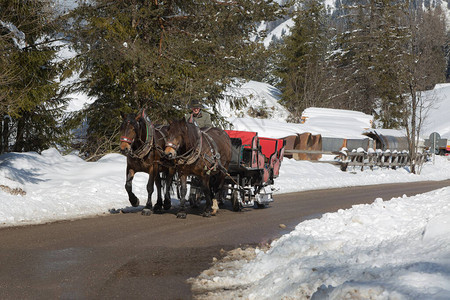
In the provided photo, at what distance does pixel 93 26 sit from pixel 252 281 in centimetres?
1552

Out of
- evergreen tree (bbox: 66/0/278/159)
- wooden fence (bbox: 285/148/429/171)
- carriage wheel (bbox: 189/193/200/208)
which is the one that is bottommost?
carriage wheel (bbox: 189/193/200/208)

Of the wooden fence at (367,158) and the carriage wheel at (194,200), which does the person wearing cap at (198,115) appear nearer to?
the carriage wheel at (194,200)

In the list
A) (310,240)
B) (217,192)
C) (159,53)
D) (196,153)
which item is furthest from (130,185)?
(159,53)

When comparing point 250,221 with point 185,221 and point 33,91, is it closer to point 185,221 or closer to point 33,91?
point 185,221

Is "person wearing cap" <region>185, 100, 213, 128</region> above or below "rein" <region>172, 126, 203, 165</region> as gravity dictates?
above

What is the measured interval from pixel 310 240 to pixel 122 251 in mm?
2856

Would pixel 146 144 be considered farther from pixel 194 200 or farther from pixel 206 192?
pixel 194 200

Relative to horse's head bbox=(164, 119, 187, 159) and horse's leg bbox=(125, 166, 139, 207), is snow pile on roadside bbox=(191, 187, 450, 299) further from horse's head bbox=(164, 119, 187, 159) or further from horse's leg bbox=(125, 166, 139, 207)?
horse's leg bbox=(125, 166, 139, 207)

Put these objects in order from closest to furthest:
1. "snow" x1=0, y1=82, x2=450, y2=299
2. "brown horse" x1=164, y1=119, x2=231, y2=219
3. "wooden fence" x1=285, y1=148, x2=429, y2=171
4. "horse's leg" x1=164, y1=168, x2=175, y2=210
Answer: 1. "snow" x1=0, y1=82, x2=450, y2=299
2. "brown horse" x1=164, y1=119, x2=231, y2=219
3. "horse's leg" x1=164, y1=168, x2=175, y2=210
4. "wooden fence" x1=285, y1=148, x2=429, y2=171

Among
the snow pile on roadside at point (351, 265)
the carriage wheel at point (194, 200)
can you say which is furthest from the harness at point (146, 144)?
the snow pile on roadside at point (351, 265)

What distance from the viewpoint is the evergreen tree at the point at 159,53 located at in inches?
748

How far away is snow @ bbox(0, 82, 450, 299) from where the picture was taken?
4633mm

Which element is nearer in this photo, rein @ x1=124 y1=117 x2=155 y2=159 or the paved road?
the paved road

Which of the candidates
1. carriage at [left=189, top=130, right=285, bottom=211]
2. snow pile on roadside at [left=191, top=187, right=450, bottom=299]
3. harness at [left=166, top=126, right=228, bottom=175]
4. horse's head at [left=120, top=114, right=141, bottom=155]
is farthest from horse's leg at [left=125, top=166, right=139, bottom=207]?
snow pile on roadside at [left=191, top=187, right=450, bottom=299]
